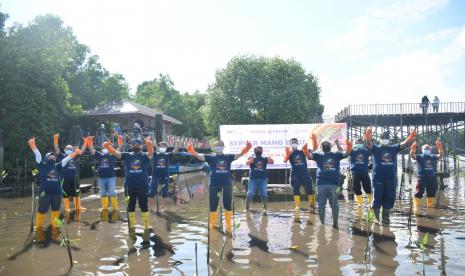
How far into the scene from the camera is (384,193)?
10164 mm

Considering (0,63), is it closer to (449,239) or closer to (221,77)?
(221,77)

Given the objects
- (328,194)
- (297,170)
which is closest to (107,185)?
(297,170)

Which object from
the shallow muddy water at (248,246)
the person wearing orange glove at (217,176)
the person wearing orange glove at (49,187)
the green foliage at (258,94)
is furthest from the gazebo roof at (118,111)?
the person wearing orange glove at (217,176)


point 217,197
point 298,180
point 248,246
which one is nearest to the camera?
point 248,246

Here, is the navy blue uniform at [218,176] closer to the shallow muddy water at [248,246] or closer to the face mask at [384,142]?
the shallow muddy water at [248,246]

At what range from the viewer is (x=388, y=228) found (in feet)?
31.7

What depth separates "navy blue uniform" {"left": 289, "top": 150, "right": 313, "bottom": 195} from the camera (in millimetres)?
12156

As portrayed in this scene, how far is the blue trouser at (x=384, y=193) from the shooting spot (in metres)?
10.1

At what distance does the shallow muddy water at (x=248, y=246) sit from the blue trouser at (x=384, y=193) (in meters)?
0.59

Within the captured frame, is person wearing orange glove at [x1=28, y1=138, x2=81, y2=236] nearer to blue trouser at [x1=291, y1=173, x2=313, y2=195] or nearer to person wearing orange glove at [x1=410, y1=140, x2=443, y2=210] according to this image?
blue trouser at [x1=291, y1=173, x2=313, y2=195]

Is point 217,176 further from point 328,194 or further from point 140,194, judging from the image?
point 328,194

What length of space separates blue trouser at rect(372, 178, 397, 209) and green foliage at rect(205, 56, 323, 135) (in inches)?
1181

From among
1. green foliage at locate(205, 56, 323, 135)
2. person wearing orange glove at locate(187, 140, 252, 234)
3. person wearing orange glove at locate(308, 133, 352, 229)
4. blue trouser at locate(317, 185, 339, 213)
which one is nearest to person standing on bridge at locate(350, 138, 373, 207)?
person wearing orange glove at locate(308, 133, 352, 229)

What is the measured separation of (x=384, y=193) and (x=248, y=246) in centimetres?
423
